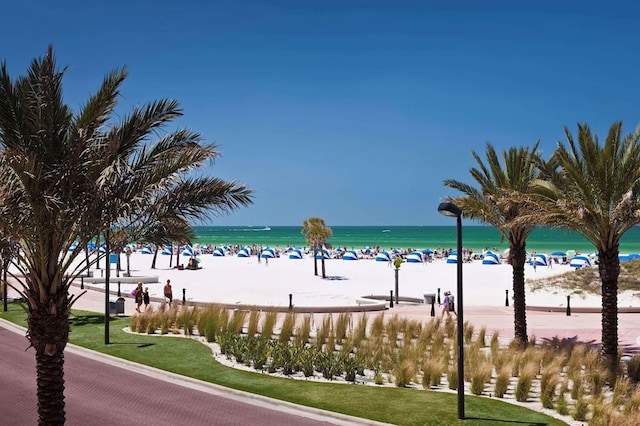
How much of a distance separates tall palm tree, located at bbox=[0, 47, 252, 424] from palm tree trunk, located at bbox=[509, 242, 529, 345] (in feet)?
45.8

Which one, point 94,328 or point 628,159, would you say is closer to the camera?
point 628,159

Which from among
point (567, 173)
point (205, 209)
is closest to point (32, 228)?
point (205, 209)

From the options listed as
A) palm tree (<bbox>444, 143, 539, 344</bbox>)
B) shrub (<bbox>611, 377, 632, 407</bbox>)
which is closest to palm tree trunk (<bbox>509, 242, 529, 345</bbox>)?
palm tree (<bbox>444, 143, 539, 344</bbox>)

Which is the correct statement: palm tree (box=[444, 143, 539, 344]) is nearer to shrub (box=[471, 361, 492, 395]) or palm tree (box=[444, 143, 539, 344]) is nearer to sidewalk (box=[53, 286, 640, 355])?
sidewalk (box=[53, 286, 640, 355])

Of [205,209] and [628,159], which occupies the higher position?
[628,159]

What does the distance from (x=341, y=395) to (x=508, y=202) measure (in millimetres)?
9466

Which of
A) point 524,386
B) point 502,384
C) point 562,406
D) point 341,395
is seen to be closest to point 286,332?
point 341,395

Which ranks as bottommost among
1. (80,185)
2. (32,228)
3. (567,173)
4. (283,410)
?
(283,410)

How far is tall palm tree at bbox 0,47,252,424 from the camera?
9688 mm

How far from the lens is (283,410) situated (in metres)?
13.5

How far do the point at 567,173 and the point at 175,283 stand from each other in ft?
115

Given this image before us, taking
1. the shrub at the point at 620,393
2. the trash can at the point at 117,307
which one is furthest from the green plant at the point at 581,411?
the trash can at the point at 117,307

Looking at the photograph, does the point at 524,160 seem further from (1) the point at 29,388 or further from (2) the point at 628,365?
(1) the point at 29,388

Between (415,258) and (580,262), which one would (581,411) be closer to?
(580,262)
